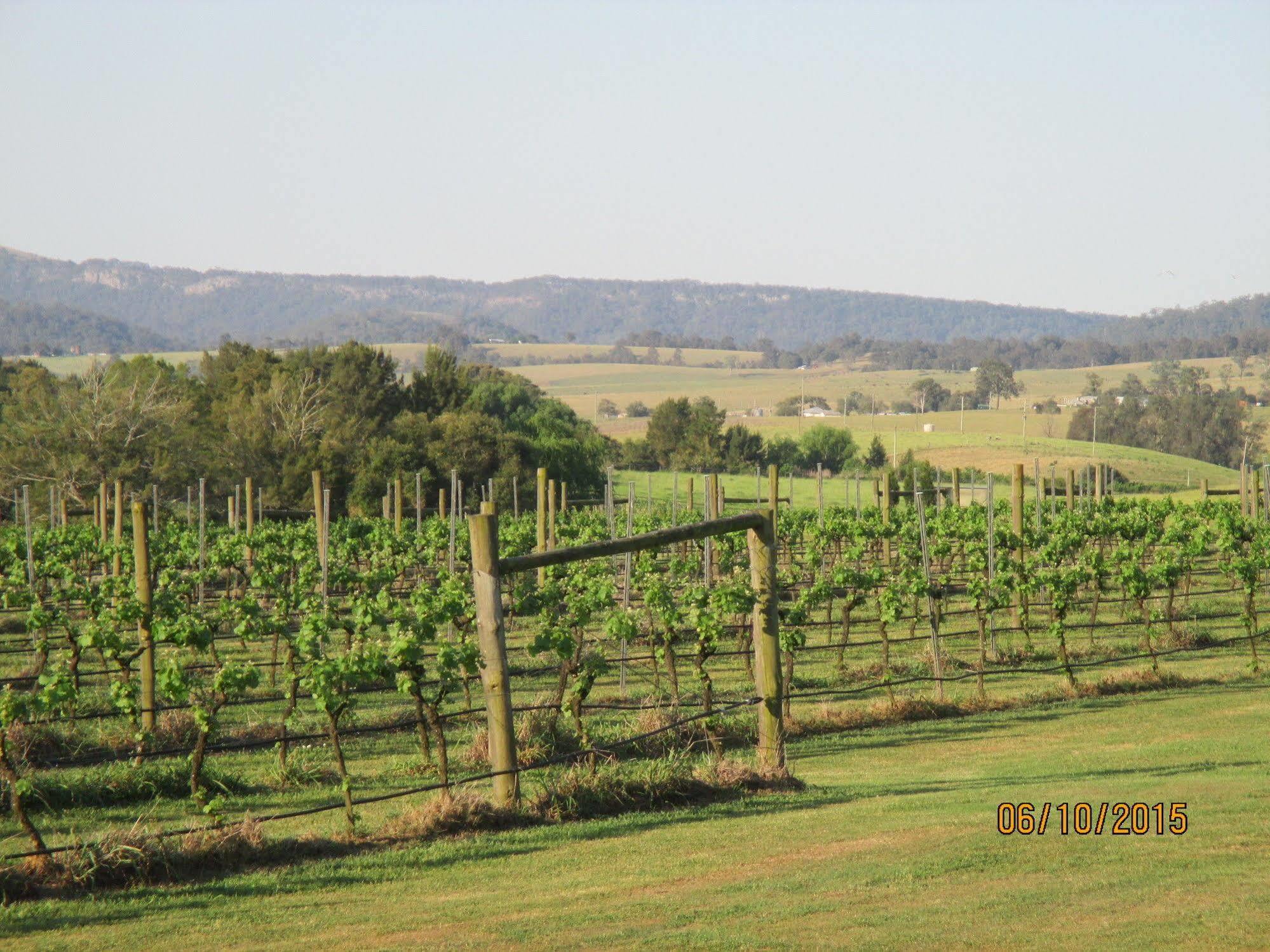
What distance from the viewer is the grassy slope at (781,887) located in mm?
5512

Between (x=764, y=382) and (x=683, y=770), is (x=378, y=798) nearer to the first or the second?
(x=683, y=770)

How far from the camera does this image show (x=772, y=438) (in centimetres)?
8512

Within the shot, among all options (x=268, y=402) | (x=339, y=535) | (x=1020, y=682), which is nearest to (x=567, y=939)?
(x=1020, y=682)

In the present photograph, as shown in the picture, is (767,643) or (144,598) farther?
(144,598)

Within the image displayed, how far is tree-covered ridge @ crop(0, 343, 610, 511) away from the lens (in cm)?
4481

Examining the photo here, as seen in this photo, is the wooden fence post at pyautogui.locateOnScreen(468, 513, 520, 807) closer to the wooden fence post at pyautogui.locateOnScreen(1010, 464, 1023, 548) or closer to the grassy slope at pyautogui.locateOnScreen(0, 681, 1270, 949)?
the grassy slope at pyautogui.locateOnScreen(0, 681, 1270, 949)

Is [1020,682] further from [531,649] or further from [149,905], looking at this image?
[149,905]

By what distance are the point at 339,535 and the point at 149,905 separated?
21.2m

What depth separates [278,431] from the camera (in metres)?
51.5
